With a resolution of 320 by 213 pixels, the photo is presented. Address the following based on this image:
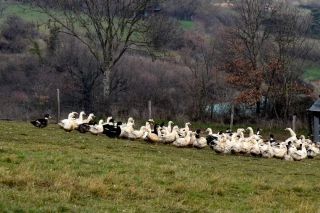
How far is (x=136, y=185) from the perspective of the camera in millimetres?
11266

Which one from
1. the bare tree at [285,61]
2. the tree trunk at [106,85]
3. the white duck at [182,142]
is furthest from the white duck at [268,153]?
the tree trunk at [106,85]

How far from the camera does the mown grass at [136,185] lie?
9.17 m

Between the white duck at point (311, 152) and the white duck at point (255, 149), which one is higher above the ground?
the white duck at point (255, 149)

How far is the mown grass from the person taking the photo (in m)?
9.17

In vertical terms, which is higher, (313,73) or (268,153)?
(268,153)

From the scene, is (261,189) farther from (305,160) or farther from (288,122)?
(288,122)

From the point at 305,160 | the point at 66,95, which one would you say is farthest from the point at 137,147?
the point at 66,95

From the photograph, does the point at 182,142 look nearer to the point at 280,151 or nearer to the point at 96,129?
the point at 96,129

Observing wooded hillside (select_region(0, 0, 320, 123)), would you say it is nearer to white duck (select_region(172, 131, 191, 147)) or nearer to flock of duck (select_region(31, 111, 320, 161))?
flock of duck (select_region(31, 111, 320, 161))

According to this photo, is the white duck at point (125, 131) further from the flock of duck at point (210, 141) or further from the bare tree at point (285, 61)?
the bare tree at point (285, 61)

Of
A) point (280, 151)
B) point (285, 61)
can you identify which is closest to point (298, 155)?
point (280, 151)

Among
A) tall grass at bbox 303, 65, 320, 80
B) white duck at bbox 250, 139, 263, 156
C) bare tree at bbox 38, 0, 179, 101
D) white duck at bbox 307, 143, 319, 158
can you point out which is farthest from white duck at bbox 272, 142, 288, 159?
tall grass at bbox 303, 65, 320, 80

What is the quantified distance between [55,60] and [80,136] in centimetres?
3546

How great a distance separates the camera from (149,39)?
43.1 m
